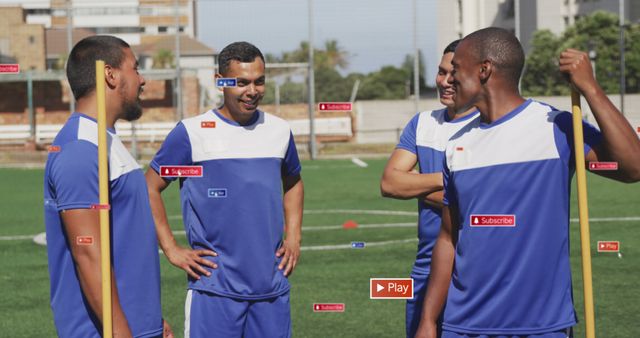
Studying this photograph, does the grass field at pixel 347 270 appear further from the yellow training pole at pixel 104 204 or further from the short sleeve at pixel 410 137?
the yellow training pole at pixel 104 204

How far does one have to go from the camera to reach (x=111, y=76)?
4574 millimetres

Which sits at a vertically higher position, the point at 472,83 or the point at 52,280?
the point at 472,83

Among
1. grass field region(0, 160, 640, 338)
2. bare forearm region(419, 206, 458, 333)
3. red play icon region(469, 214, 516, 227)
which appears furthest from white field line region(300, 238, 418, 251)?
red play icon region(469, 214, 516, 227)

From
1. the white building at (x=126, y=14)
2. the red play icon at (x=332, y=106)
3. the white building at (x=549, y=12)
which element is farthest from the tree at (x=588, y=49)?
the red play icon at (x=332, y=106)

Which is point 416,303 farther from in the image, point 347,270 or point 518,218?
point 347,270

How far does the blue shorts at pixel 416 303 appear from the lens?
597cm

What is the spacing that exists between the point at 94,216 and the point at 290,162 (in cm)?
212

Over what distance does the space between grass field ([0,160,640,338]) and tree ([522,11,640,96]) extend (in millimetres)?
21288

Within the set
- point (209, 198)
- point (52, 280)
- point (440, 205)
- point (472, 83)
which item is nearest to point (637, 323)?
point (440, 205)

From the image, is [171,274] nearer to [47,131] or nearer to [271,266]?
[271,266]

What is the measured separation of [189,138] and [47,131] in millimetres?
29736

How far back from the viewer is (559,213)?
14.2 ft

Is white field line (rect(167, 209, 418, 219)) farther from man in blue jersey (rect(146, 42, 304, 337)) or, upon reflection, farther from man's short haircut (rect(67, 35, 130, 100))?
man's short haircut (rect(67, 35, 130, 100))

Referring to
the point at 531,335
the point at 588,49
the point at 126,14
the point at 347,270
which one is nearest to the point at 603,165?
the point at 531,335
